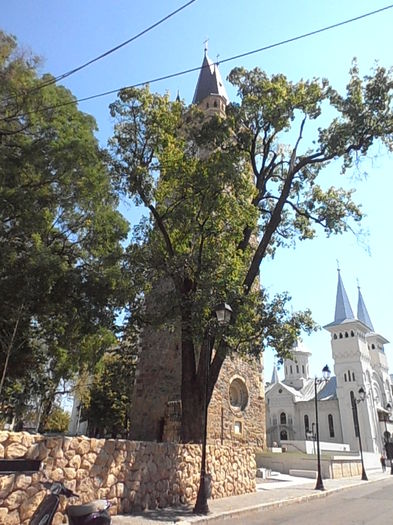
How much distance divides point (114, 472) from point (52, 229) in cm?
898

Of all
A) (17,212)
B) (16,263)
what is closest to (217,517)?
(16,263)

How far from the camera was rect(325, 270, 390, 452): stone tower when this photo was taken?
5153 centimetres

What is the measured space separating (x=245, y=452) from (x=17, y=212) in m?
10.6

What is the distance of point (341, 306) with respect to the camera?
6228 centimetres

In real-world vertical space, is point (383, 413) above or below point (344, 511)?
above

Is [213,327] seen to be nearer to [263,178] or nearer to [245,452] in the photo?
[245,452]

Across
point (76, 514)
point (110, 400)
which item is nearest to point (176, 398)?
point (110, 400)

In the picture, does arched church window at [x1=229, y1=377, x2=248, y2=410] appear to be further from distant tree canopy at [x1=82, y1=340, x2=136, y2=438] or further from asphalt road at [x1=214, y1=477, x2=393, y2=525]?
distant tree canopy at [x1=82, y1=340, x2=136, y2=438]

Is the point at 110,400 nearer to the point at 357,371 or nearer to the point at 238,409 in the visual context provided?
the point at 238,409

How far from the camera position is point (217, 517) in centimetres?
841

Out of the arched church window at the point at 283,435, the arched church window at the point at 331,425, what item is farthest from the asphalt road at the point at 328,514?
the arched church window at the point at 283,435

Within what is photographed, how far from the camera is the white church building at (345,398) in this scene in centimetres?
5222

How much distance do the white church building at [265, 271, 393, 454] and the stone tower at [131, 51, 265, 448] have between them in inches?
1250

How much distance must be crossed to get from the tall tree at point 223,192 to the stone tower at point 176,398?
6.48 m
